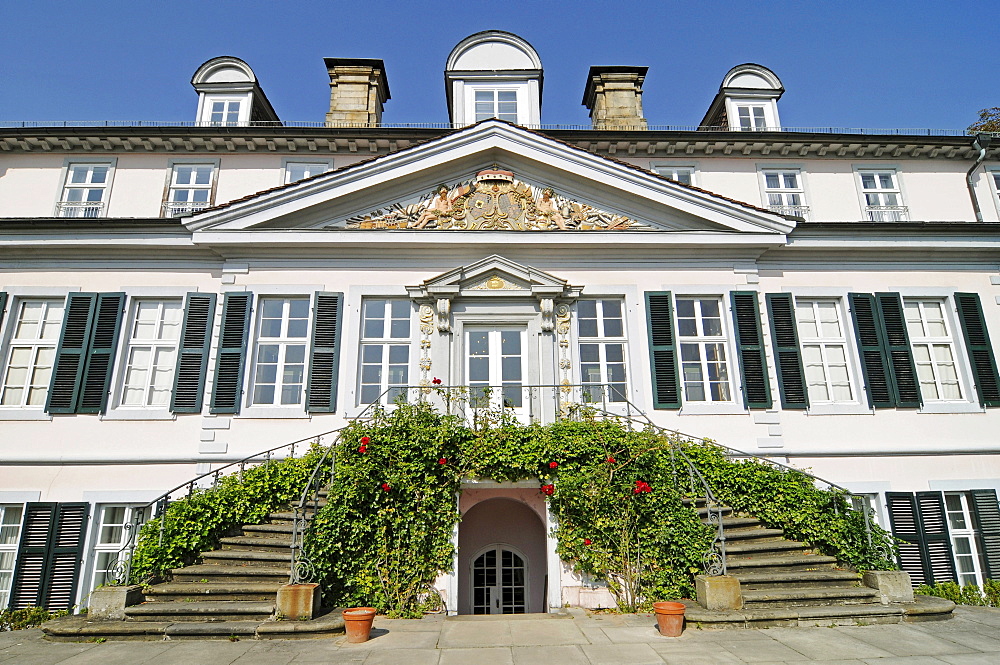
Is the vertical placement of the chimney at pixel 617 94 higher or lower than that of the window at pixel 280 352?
higher

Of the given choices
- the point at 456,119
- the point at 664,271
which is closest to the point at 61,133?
the point at 456,119

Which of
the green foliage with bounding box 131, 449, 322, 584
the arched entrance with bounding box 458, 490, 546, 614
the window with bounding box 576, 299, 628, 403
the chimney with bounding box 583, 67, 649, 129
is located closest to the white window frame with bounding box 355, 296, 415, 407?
the green foliage with bounding box 131, 449, 322, 584

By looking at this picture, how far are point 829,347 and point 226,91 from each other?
15.3 meters

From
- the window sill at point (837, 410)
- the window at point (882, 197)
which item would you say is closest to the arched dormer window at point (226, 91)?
the window sill at point (837, 410)

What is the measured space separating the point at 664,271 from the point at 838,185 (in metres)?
5.08

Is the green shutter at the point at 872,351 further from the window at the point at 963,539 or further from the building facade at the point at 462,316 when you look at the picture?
the window at the point at 963,539

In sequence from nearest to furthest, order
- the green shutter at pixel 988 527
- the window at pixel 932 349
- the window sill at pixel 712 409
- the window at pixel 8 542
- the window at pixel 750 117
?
the window at pixel 8 542 → the green shutter at pixel 988 527 → the window sill at pixel 712 409 → the window at pixel 932 349 → the window at pixel 750 117

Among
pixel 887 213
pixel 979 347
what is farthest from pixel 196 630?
pixel 887 213

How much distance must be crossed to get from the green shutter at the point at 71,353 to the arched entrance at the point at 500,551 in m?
7.82

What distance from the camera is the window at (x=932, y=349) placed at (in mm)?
11719

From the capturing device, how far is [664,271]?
12.0 metres

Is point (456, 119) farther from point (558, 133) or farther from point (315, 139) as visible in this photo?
point (315, 139)

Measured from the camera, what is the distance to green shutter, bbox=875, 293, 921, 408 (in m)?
11.4

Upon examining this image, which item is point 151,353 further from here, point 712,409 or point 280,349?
point 712,409
